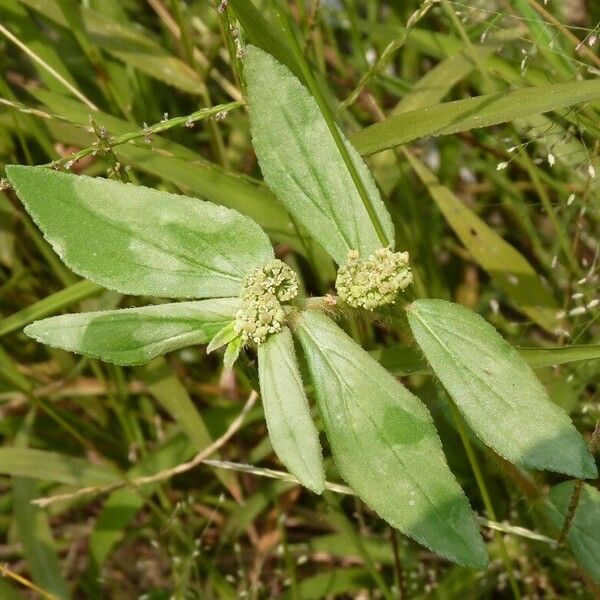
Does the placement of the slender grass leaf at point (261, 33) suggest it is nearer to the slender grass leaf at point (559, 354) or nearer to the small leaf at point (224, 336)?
the small leaf at point (224, 336)

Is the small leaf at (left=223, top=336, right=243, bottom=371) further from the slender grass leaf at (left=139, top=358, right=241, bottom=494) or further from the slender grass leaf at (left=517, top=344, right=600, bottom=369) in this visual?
the slender grass leaf at (left=139, top=358, right=241, bottom=494)

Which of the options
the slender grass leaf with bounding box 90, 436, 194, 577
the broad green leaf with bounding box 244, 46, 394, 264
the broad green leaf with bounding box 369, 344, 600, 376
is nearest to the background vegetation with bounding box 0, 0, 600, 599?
the slender grass leaf with bounding box 90, 436, 194, 577

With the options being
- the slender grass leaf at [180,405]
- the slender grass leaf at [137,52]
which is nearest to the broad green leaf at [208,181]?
the slender grass leaf at [137,52]

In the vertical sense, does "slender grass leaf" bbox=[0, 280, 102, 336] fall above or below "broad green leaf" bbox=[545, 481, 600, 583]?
above

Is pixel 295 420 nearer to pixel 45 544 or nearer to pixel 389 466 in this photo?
pixel 389 466

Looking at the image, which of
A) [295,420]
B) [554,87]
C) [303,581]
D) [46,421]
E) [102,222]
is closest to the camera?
[295,420]

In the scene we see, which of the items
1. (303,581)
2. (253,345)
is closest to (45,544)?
(303,581)
